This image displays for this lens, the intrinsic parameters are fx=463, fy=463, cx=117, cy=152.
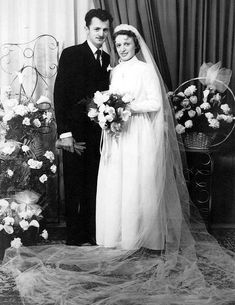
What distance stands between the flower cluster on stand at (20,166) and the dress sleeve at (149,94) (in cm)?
87

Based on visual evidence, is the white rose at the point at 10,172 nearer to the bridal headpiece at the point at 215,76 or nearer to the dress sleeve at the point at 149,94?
the dress sleeve at the point at 149,94

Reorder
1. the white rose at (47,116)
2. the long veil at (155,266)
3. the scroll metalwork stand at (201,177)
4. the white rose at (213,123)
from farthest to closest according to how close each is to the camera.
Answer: the scroll metalwork stand at (201,177) < the white rose at (213,123) < the white rose at (47,116) < the long veil at (155,266)

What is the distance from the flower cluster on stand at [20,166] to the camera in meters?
3.89

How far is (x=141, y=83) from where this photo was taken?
3809 mm

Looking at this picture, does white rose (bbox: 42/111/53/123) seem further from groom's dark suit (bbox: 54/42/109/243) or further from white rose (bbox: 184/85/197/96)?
white rose (bbox: 184/85/197/96)

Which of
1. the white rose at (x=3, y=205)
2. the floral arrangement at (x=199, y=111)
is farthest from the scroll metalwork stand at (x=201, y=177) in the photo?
the white rose at (x=3, y=205)

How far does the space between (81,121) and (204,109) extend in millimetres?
1168

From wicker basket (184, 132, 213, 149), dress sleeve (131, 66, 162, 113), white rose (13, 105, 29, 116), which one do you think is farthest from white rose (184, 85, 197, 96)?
white rose (13, 105, 29, 116)

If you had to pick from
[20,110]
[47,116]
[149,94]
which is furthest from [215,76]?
[20,110]

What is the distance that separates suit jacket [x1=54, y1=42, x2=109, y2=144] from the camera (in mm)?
3953

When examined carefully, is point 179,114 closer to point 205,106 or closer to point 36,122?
point 205,106

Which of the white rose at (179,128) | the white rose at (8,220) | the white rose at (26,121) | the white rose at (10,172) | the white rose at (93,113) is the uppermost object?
the white rose at (93,113)

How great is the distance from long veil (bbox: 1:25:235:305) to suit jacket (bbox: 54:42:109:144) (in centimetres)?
43

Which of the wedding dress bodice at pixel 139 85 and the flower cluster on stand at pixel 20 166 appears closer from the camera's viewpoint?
the wedding dress bodice at pixel 139 85
